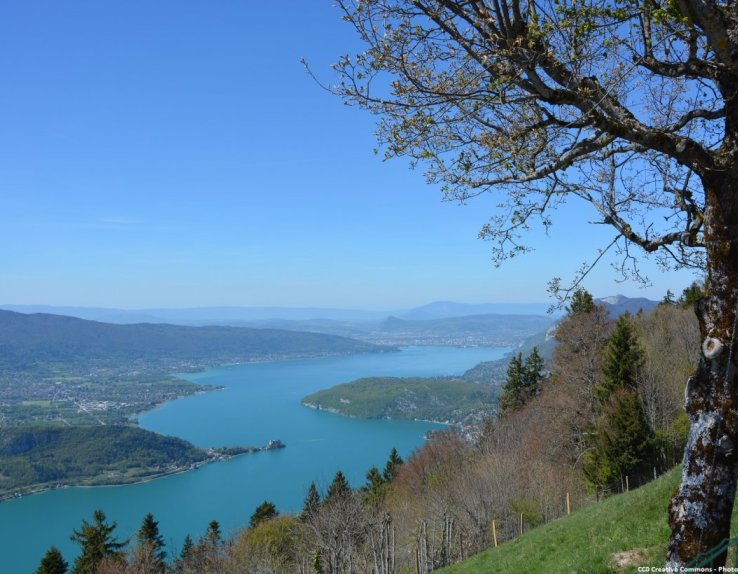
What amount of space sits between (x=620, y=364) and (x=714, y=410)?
22.7 metres

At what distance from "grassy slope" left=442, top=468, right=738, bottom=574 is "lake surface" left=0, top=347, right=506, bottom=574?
37811 millimetres

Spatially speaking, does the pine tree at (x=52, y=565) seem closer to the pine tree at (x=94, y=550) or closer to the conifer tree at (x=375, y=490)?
the pine tree at (x=94, y=550)

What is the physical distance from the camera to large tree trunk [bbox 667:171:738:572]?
13.4 feet

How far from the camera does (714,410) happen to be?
413 cm

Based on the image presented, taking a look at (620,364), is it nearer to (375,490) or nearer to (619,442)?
(619,442)

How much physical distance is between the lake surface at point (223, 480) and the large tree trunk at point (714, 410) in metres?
44.2

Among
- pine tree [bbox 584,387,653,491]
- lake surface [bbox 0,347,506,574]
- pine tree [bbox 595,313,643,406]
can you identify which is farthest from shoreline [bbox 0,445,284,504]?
pine tree [bbox 584,387,653,491]

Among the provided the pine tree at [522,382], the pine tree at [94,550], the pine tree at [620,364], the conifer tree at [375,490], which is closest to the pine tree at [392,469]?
the conifer tree at [375,490]

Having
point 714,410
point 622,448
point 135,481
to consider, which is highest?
point 714,410

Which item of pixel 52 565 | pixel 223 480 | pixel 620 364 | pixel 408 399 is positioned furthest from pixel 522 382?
pixel 408 399

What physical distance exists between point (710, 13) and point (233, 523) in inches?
2407

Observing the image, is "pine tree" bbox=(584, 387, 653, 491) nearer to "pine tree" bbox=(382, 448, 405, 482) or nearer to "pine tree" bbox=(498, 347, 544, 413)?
"pine tree" bbox=(498, 347, 544, 413)

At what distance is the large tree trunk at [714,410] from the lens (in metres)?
4.08

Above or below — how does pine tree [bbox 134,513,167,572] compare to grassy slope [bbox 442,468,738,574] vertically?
below
